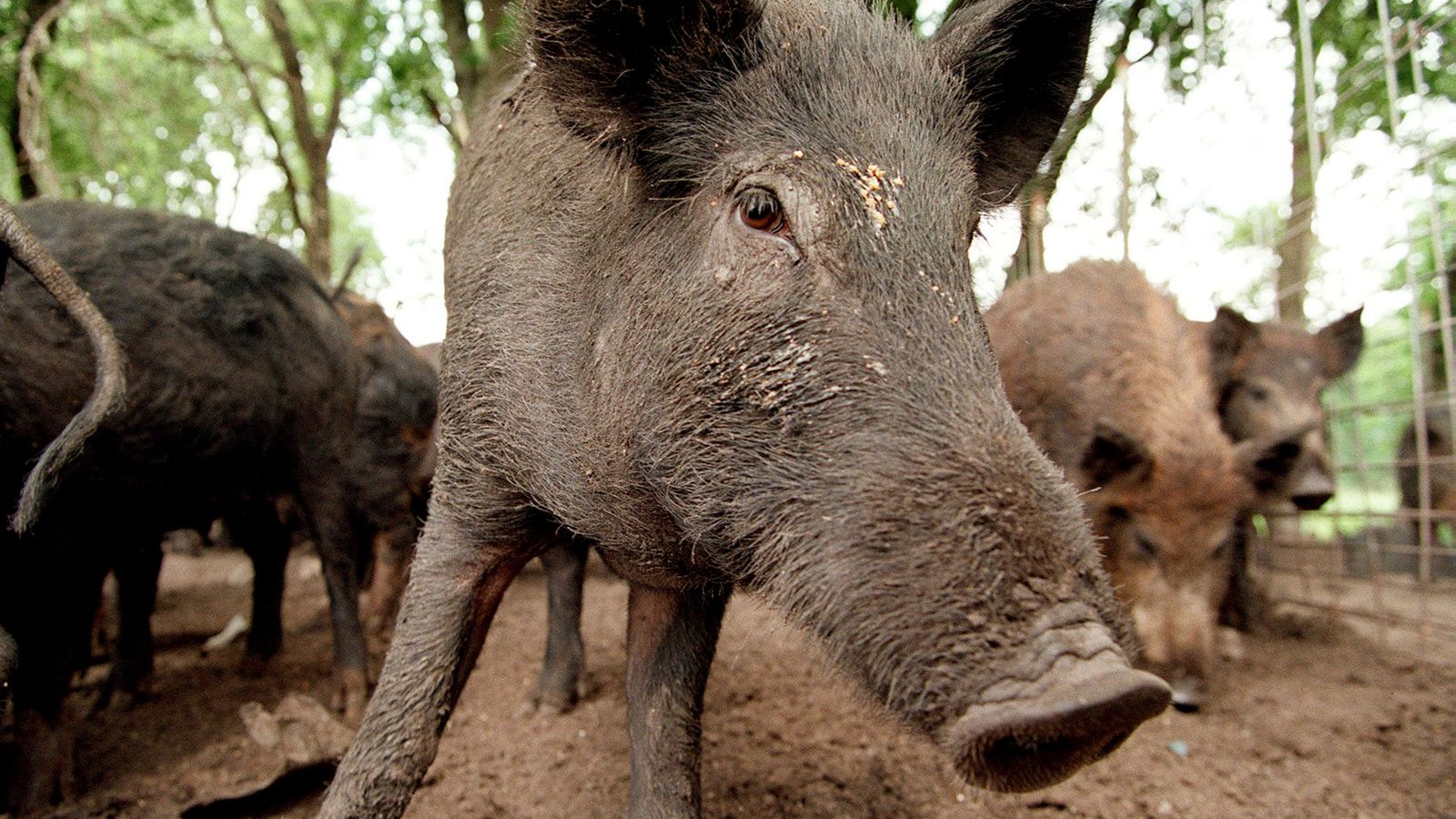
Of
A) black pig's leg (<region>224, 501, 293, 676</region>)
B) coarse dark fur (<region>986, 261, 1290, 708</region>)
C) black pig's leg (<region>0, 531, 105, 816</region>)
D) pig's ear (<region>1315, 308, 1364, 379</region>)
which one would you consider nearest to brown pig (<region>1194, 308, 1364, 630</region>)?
pig's ear (<region>1315, 308, 1364, 379</region>)

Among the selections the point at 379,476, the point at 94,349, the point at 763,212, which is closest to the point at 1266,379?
the point at 763,212

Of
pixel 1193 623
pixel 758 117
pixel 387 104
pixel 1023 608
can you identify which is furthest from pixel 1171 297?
pixel 387 104

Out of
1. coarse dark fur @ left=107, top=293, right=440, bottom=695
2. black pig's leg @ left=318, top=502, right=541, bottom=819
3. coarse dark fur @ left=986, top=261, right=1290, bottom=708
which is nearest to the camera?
black pig's leg @ left=318, top=502, right=541, bottom=819

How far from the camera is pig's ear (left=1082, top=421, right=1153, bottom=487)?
15.8 ft

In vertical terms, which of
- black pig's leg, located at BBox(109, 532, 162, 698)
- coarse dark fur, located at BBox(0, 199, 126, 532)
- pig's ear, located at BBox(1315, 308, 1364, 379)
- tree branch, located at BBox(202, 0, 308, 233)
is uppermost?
tree branch, located at BBox(202, 0, 308, 233)

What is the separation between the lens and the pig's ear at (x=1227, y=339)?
6.96 meters

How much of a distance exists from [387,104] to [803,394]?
9.65 meters

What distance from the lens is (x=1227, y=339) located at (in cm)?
709

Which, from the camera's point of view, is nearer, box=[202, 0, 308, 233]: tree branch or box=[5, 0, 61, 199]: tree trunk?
box=[5, 0, 61, 199]: tree trunk

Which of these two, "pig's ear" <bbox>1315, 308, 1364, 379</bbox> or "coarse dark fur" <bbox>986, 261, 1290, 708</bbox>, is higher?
"pig's ear" <bbox>1315, 308, 1364, 379</bbox>

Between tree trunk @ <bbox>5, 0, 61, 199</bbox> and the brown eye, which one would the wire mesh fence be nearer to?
the brown eye

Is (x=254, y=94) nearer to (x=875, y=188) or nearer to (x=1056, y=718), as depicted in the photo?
(x=875, y=188)

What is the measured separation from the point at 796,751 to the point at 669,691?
3.44 feet

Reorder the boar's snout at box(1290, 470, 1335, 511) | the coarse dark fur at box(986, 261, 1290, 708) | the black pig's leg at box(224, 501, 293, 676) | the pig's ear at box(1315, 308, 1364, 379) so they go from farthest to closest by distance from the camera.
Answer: the pig's ear at box(1315, 308, 1364, 379) < the boar's snout at box(1290, 470, 1335, 511) < the black pig's leg at box(224, 501, 293, 676) < the coarse dark fur at box(986, 261, 1290, 708)
